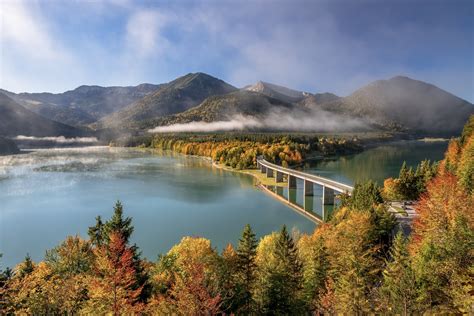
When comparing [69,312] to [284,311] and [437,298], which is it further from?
[437,298]

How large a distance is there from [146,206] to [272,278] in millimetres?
42326

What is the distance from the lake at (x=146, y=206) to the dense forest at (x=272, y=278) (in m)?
14.0

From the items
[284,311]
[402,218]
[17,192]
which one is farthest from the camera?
[17,192]

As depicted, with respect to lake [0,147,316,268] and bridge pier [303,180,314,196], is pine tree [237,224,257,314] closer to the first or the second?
lake [0,147,316,268]

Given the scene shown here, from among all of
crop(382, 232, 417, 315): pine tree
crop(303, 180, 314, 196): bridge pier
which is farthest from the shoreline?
crop(382, 232, 417, 315): pine tree

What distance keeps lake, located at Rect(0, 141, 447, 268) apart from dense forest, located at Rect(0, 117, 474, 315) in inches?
552

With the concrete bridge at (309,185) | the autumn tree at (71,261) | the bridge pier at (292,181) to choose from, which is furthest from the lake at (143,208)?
the autumn tree at (71,261)

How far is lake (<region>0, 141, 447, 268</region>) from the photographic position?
4372 cm

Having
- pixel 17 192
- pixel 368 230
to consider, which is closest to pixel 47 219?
pixel 17 192

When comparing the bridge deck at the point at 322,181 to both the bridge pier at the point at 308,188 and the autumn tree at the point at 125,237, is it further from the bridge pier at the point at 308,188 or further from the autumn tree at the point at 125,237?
the autumn tree at the point at 125,237

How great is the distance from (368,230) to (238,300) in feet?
47.9

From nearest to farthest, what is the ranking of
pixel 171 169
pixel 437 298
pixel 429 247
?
pixel 437 298 → pixel 429 247 → pixel 171 169

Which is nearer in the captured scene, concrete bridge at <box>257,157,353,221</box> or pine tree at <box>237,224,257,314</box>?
pine tree at <box>237,224,257,314</box>

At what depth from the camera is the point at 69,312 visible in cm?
1895
